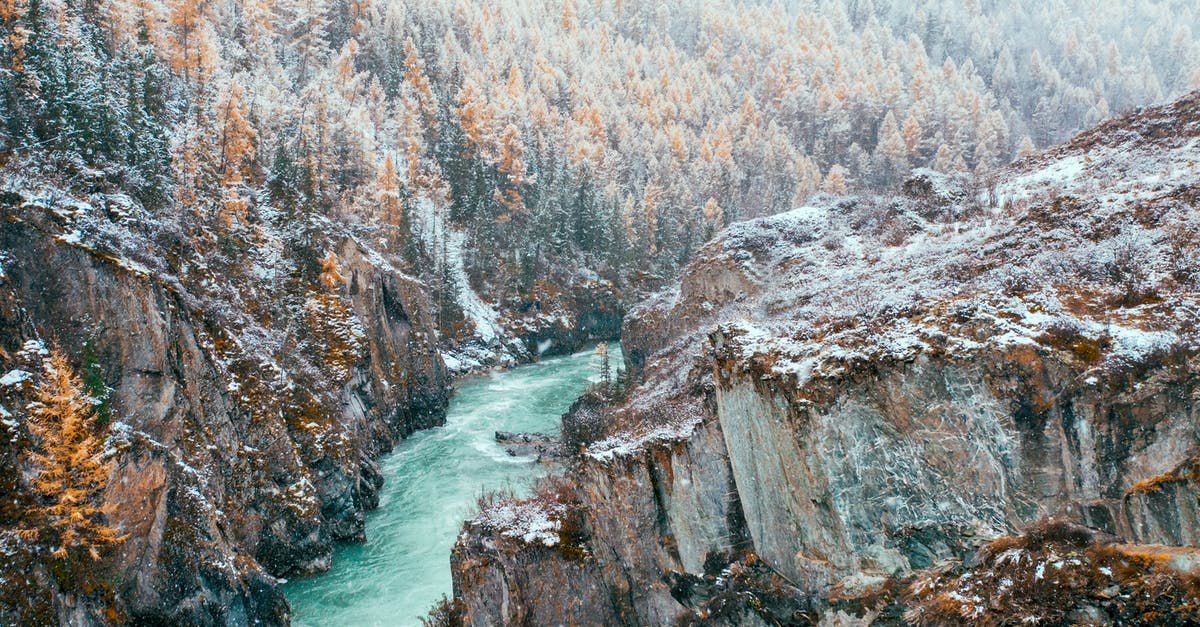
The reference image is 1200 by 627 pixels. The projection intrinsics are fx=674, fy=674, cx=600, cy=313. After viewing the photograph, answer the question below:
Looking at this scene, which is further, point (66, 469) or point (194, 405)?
point (194, 405)

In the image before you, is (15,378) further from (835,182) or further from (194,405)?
(835,182)

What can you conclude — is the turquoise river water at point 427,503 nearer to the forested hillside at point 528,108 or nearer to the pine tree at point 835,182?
the forested hillside at point 528,108

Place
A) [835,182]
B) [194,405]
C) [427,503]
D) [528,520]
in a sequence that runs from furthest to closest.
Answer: [835,182] → [427,503] → [194,405] → [528,520]

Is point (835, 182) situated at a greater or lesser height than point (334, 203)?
lesser

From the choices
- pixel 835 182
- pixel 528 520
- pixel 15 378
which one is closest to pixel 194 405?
pixel 15 378

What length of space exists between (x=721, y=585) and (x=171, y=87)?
6189 centimetres

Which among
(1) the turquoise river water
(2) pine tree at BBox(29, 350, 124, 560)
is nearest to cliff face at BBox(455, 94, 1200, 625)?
(1) the turquoise river water

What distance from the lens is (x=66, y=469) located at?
20.3 m

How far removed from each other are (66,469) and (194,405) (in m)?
7.50

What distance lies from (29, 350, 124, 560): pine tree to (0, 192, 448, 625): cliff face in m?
0.56

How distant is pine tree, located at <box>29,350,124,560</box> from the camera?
769 inches

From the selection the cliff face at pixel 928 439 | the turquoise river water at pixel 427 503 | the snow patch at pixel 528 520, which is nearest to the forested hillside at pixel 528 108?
the turquoise river water at pixel 427 503

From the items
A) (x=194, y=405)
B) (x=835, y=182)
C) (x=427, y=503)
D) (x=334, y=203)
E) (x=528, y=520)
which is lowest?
(x=427, y=503)

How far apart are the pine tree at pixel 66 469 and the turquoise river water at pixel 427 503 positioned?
29.9 feet
